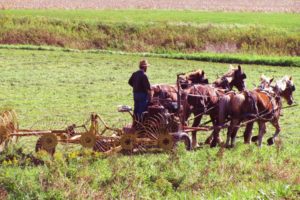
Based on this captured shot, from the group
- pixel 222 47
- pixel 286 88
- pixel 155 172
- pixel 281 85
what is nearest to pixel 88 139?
pixel 155 172

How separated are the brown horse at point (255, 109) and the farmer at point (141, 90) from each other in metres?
2.06

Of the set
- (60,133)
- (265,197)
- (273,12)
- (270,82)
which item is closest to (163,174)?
(265,197)

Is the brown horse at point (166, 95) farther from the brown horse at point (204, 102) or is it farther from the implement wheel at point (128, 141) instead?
the implement wheel at point (128, 141)

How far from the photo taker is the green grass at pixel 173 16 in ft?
159

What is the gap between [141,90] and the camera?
15.1 m

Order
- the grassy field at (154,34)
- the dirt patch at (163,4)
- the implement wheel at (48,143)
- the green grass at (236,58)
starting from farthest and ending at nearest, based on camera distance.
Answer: the dirt patch at (163,4), the grassy field at (154,34), the green grass at (236,58), the implement wheel at (48,143)

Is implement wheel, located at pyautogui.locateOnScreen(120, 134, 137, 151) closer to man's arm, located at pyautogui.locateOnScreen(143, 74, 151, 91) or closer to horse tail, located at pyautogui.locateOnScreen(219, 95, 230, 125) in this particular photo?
man's arm, located at pyautogui.locateOnScreen(143, 74, 151, 91)

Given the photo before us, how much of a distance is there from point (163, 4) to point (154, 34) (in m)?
21.1

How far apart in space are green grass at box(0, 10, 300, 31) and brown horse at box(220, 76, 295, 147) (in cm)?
2887

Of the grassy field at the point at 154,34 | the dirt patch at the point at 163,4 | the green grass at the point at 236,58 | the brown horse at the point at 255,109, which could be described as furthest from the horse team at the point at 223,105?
the dirt patch at the point at 163,4

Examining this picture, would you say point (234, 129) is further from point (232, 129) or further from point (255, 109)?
point (255, 109)

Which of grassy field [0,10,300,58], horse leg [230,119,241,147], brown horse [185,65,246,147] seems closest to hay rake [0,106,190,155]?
brown horse [185,65,246,147]

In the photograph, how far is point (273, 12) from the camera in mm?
59781

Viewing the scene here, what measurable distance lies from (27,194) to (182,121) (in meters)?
5.40
